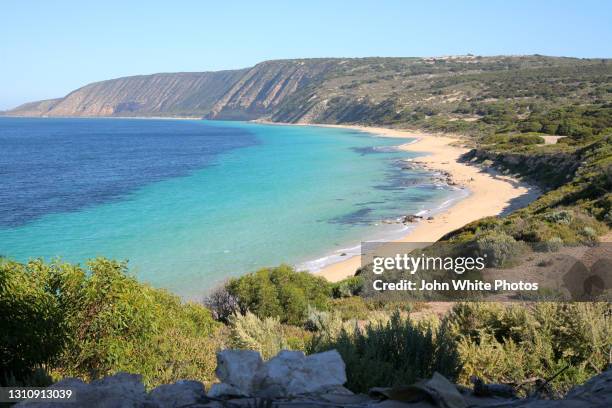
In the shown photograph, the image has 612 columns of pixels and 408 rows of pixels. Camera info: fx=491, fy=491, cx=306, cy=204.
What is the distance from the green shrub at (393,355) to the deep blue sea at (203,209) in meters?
13.9

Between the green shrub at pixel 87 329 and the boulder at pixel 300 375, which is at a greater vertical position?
the boulder at pixel 300 375

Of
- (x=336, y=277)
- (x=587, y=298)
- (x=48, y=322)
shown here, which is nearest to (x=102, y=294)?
(x=48, y=322)

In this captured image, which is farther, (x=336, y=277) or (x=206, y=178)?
(x=206, y=178)

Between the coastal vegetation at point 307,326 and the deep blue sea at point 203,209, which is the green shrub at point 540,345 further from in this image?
the deep blue sea at point 203,209

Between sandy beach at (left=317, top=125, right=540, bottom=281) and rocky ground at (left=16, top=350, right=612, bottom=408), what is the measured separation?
582 inches

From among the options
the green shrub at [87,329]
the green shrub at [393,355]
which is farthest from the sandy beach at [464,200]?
the green shrub at [393,355]

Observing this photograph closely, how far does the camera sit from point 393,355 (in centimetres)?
493

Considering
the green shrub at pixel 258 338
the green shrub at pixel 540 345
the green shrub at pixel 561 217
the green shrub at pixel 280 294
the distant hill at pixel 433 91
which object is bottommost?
the green shrub at pixel 280 294

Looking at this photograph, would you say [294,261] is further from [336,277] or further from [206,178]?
[206,178]

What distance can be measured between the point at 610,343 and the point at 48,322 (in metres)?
6.36

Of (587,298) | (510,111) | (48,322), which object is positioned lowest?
(587,298)

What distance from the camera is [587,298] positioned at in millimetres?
8336

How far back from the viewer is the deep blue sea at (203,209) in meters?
22.9

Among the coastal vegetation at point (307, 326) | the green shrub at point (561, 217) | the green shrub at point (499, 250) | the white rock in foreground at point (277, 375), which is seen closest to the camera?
the white rock in foreground at point (277, 375)
